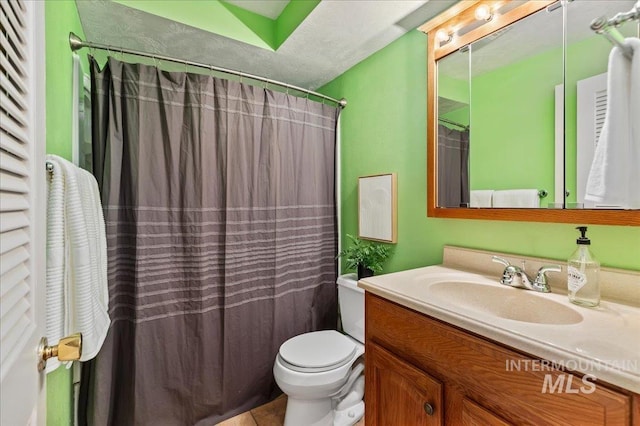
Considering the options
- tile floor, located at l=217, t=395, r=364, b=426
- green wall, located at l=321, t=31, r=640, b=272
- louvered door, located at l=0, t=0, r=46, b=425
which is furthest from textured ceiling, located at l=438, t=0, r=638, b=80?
tile floor, located at l=217, t=395, r=364, b=426

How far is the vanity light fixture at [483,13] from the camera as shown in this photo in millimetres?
1214

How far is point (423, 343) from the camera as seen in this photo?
896 millimetres

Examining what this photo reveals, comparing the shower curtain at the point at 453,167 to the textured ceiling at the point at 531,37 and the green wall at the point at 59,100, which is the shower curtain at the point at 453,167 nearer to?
the textured ceiling at the point at 531,37

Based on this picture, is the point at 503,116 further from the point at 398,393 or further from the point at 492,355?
the point at 398,393

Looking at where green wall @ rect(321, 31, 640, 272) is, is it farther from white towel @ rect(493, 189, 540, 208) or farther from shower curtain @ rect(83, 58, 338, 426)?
shower curtain @ rect(83, 58, 338, 426)

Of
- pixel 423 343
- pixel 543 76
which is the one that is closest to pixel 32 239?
pixel 423 343

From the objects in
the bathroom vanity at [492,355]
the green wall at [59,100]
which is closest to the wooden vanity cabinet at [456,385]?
the bathroom vanity at [492,355]

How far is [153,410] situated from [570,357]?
1774 millimetres

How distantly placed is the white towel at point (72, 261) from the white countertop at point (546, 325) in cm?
97

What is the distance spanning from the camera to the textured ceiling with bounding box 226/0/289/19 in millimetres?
1643

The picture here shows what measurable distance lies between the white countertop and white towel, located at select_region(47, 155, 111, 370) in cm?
97

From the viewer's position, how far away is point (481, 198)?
1271 mm

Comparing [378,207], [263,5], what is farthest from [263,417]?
[263,5]

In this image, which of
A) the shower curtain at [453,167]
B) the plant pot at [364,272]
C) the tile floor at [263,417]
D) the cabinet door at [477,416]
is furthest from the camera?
the plant pot at [364,272]
